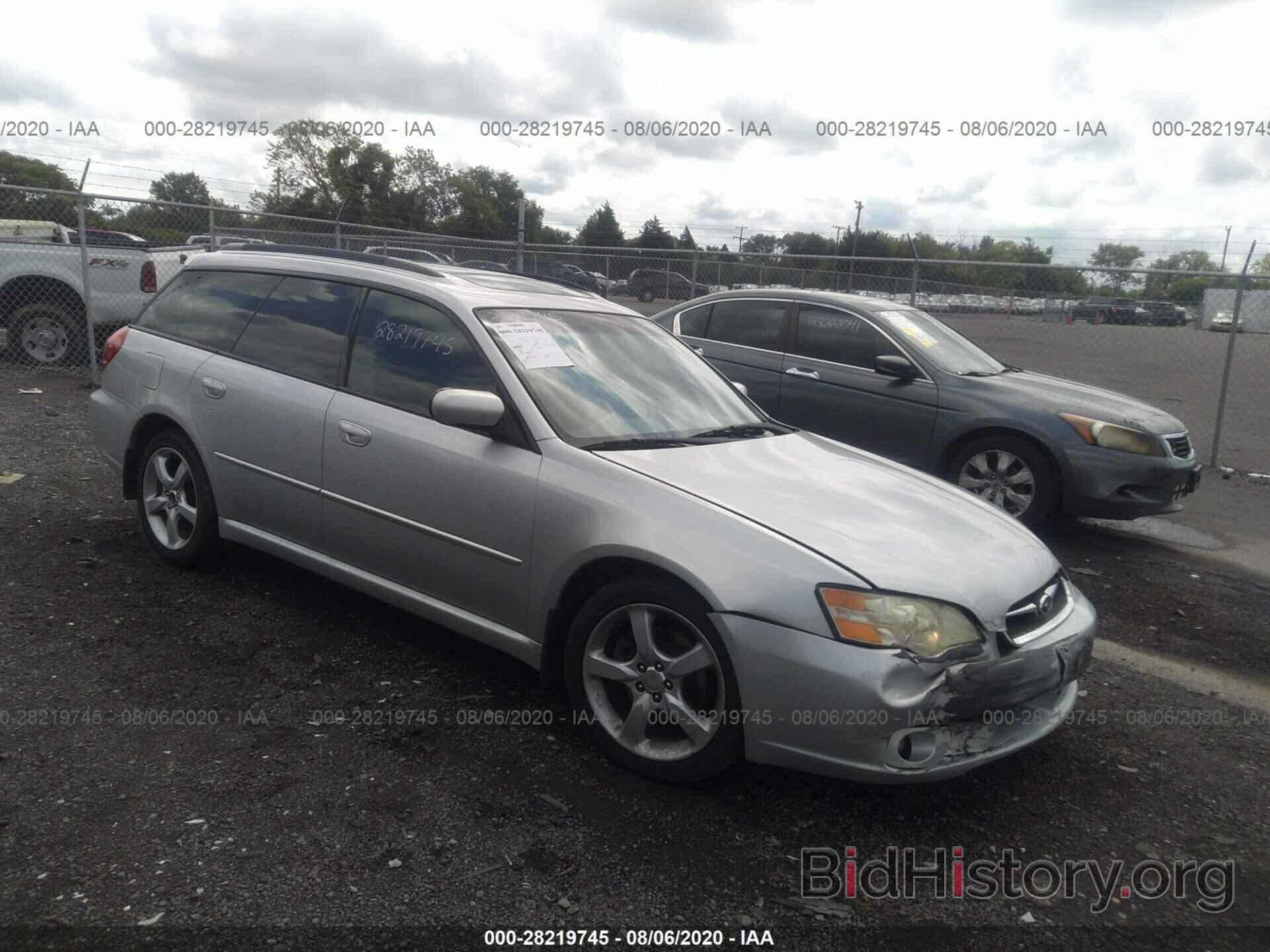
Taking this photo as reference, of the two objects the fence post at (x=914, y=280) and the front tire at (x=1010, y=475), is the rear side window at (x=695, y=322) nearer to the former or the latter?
the front tire at (x=1010, y=475)

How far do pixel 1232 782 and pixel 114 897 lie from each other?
3640 millimetres

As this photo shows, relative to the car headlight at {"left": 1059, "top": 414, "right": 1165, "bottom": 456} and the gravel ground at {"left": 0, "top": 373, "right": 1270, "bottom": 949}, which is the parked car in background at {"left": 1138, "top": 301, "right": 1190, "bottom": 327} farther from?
the gravel ground at {"left": 0, "top": 373, "right": 1270, "bottom": 949}

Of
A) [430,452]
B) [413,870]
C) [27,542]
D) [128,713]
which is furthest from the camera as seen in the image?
[27,542]

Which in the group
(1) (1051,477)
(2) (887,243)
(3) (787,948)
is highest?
(2) (887,243)

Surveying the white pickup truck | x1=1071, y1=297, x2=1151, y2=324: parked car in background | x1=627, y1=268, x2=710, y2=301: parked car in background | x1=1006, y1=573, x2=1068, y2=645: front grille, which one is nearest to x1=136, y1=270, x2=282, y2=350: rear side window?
x1=1006, y1=573, x2=1068, y2=645: front grille

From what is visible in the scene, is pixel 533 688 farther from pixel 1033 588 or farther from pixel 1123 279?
pixel 1123 279

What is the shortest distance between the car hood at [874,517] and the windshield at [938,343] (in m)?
3.39

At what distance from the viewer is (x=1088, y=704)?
408 cm

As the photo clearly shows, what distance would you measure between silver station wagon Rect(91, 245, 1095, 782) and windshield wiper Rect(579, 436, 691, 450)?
0.02 m

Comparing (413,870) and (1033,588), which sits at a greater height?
(1033,588)

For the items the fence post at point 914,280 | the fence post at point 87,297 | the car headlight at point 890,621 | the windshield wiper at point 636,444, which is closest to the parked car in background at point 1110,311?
the fence post at point 914,280

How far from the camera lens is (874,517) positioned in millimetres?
3354

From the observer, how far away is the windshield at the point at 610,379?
373 centimetres

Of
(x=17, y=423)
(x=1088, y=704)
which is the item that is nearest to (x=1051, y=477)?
(x=1088, y=704)
